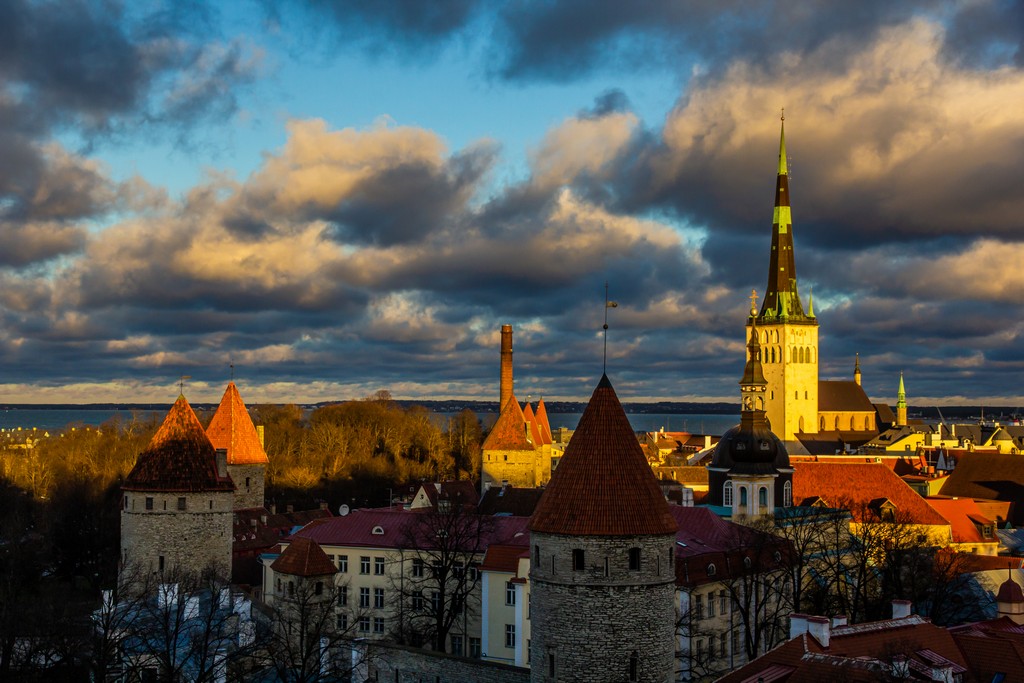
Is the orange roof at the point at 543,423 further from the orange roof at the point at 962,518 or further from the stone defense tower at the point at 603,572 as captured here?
the stone defense tower at the point at 603,572

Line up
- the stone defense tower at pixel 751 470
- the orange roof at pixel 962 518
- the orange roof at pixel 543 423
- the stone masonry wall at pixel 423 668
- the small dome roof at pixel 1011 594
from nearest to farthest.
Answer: the stone masonry wall at pixel 423 668 < the small dome roof at pixel 1011 594 < the stone defense tower at pixel 751 470 < the orange roof at pixel 962 518 < the orange roof at pixel 543 423

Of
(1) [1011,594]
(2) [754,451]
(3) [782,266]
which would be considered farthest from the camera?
(3) [782,266]

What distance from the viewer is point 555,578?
24172 mm

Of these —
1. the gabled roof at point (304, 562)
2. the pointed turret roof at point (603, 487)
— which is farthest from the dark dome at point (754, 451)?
the pointed turret roof at point (603, 487)

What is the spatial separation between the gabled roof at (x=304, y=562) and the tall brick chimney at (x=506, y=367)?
198 feet

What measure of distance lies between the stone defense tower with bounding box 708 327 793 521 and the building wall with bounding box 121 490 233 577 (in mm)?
23048

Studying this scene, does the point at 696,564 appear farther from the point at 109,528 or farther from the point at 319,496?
the point at 319,496

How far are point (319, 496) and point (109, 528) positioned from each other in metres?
25.3

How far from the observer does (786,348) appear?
123 m

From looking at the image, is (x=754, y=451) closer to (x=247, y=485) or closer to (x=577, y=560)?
(x=247, y=485)

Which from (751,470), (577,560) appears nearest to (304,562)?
(577,560)

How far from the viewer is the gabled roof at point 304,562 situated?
3656 centimetres

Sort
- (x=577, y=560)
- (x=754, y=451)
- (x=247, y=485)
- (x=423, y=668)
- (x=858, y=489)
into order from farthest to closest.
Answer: (x=858, y=489) → (x=247, y=485) → (x=754, y=451) → (x=423, y=668) → (x=577, y=560)

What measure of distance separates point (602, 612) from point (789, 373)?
340 feet
